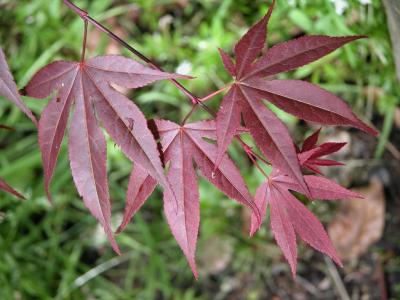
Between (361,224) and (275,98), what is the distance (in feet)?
4.21

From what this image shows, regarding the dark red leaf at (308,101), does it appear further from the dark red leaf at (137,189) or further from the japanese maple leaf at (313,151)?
the dark red leaf at (137,189)

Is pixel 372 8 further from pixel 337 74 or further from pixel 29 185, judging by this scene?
pixel 29 185

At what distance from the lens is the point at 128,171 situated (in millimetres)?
2158

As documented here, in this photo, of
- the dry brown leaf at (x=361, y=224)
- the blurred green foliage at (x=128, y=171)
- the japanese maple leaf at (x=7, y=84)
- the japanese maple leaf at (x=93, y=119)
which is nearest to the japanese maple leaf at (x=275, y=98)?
the japanese maple leaf at (x=93, y=119)

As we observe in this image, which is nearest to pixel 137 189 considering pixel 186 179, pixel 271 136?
Answer: pixel 186 179

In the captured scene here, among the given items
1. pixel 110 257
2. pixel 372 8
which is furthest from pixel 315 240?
pixel 110 257

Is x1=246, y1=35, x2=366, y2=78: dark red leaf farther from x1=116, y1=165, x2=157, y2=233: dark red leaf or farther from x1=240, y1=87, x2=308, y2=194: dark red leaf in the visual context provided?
x1=116, y1=165, x2=157, y2=233: dark red leaf

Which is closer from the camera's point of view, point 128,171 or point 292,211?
point 292,211

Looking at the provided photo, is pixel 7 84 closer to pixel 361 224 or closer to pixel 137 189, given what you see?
pixel 137 189

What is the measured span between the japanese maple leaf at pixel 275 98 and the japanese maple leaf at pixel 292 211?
141 millimetres

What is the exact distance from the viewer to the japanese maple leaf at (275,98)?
0.78 m

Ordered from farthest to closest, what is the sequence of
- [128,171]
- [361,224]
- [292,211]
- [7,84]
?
[128,171]
[361,224]
[292,211]
[7,84]

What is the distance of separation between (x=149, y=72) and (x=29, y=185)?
1.52 meters

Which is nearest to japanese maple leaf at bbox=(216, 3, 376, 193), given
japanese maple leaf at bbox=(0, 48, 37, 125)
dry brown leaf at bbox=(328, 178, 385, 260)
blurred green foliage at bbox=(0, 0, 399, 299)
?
japanese maple leaf at bbox=(0, 48, 37, 125)
